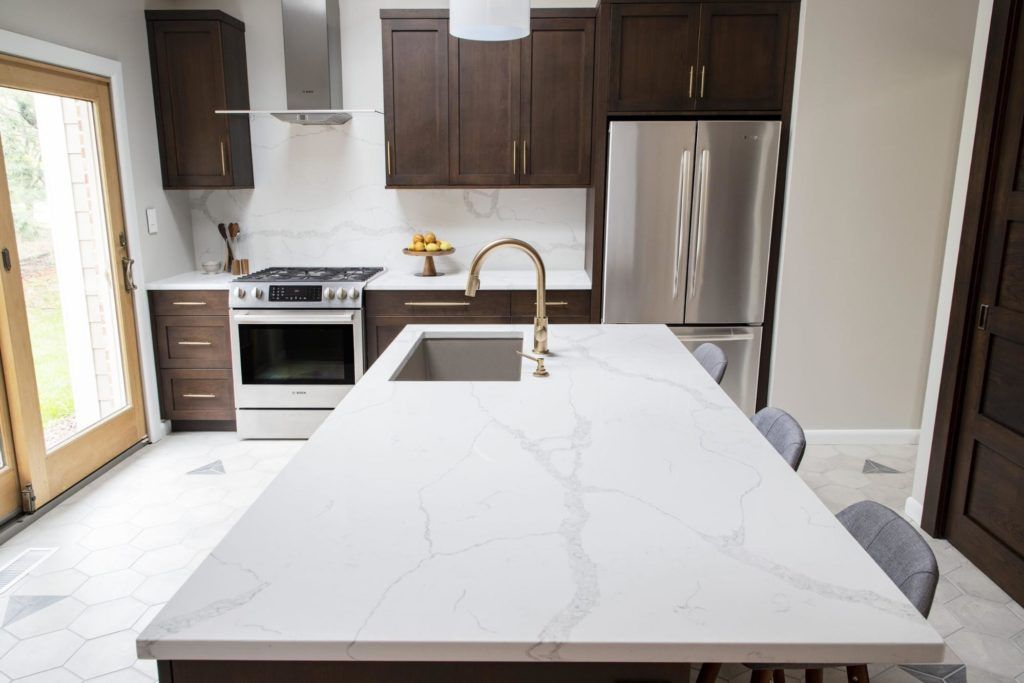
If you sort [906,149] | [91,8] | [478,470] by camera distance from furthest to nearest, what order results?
[906,149] → [91,8] → [478,470]

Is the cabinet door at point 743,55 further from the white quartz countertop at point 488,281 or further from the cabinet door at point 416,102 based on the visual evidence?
the cabinet door at point 416,102

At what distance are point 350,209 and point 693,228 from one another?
7.06 feet

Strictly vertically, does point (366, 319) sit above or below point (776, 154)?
below

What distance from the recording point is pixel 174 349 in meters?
4.03

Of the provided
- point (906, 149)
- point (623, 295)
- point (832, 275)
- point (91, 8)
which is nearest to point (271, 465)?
point (623, 295)

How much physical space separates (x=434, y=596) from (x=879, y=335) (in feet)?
11.8

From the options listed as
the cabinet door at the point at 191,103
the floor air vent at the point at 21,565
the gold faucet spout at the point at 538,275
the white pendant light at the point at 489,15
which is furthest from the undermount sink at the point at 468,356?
the cabinet door at the point at 191,103

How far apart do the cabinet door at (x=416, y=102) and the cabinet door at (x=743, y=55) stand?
1404mm

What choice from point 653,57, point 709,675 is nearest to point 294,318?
point 653,57

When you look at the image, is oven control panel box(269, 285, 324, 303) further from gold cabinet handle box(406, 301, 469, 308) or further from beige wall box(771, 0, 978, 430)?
beige wall box(771, 0, 978, 430)

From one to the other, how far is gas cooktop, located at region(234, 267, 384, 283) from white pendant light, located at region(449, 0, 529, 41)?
2112 mm

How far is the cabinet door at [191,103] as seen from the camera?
3916mm

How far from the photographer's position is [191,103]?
157 inches

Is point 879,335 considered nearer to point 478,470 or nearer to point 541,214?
point 541,214
